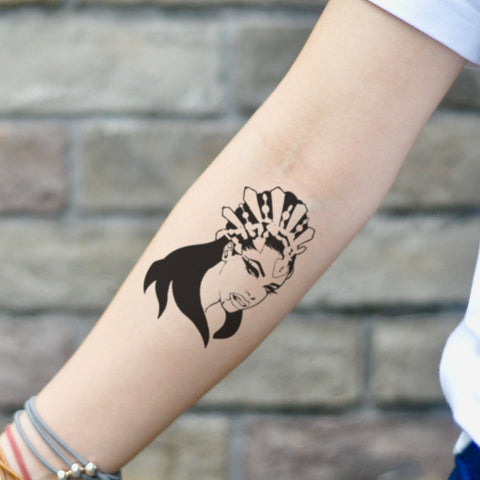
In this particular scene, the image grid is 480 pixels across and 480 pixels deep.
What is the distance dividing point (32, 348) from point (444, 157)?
2.72ft

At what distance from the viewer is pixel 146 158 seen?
1.05 meters

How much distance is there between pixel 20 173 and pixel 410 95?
76 centimetres

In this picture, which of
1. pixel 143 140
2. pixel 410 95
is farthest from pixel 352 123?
pixel 143 140

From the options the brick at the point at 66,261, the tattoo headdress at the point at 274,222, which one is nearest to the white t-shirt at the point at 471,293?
the tattoo headdress at the point at 274,222

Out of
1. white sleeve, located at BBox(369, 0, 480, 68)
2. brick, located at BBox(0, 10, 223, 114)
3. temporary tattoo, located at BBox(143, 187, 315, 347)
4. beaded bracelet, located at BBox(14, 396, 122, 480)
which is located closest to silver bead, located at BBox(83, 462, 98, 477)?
beaded bracelet, located at BBox(14, 396, 122, 480)

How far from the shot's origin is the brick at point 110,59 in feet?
3.38

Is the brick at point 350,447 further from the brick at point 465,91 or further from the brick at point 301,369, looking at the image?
the brick at point 465,91

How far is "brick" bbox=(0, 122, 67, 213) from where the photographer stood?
1049 millimetres

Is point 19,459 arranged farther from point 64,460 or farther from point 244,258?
point 244,258

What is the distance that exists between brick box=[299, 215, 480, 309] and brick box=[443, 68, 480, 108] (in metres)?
0.20

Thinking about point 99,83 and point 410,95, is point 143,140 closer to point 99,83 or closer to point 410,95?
point 99,83

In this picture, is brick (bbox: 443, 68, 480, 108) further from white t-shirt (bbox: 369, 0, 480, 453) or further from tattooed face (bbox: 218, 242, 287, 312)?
tattooed face (bbox: 218, 242, 287, 312)

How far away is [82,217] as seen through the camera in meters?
1.07

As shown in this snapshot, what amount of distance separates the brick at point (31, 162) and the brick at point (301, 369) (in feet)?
1.54
